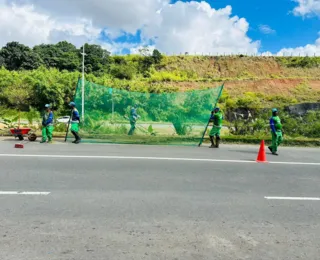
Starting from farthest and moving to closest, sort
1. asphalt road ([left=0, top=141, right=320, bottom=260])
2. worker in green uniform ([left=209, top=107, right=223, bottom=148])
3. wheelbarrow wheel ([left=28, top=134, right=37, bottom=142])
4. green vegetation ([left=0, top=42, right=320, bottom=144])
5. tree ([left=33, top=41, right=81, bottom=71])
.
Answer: tree ([left=33, top=41, right=81, bottom=71])
green vegetation ([left=0, top=42, right=320, bottom=144])
wheelbarrow wheel ([left=28, top=134, right=37, bottom=142])
worker in green uniform ([left=209, top=107, right=223, bottom=148])
asphalt road ([left=0, top=141, right=320, bottom=260])

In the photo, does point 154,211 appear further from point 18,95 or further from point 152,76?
point 152,76

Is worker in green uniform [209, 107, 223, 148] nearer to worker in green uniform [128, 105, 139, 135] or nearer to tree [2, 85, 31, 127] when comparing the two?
worker in green uniform [128, 105, 139, 135]

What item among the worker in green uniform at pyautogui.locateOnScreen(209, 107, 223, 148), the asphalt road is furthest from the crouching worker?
the worker in green uniform at pyautogui.locateOnScreen(209, 107, 223, 148)

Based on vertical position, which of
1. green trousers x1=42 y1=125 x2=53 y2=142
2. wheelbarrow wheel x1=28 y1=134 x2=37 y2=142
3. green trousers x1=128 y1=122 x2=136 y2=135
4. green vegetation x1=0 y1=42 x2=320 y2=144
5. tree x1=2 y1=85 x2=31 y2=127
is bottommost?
wheelbarrow wheel x1=28 y1=134 x2=37 y2=142

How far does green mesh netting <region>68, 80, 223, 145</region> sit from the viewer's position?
13.7 m

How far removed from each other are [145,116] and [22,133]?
5.03 m

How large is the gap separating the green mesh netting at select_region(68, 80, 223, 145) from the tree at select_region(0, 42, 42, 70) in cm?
6248

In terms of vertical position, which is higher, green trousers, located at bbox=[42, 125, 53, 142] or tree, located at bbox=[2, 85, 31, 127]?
tree, located at bbox=[2, 85, 31, 127]

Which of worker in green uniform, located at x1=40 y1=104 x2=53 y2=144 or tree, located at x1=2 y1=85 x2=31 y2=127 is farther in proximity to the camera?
tree, located at x1=2 y1=85 x2=31 y2=127

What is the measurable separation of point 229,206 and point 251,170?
3.38 meters

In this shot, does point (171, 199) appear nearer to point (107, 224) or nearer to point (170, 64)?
point (107, 224)

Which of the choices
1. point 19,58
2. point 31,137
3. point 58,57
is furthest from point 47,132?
point 58,57

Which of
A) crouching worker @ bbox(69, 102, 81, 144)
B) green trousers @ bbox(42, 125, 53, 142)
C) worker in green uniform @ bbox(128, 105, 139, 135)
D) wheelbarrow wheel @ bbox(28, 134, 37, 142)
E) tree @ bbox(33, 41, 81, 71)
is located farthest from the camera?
tree @ bbox(33, 41, 81, 71)

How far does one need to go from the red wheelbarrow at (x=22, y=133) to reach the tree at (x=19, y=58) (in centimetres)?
6190
